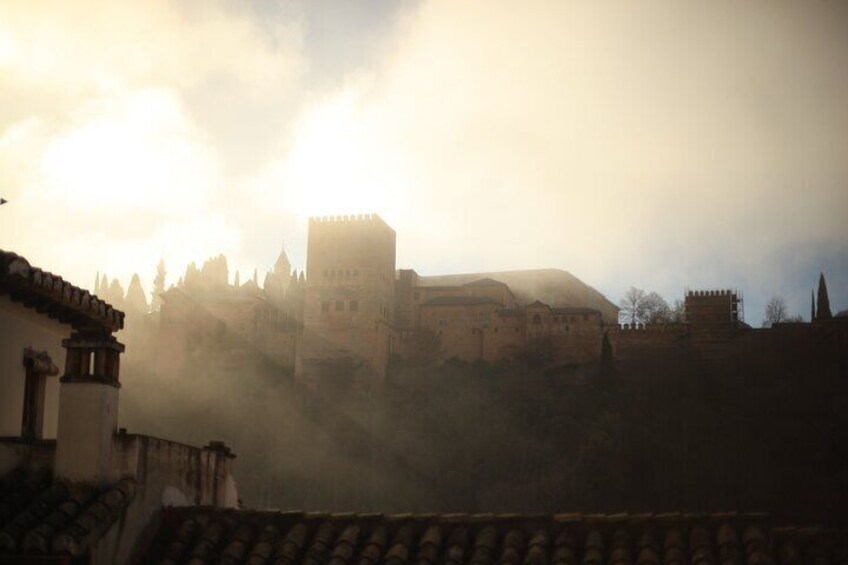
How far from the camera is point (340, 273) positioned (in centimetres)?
6266

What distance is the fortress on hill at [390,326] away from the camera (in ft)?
200

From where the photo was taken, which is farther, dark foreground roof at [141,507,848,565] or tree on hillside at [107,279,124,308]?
tree on hillside at [107,279,124,308]

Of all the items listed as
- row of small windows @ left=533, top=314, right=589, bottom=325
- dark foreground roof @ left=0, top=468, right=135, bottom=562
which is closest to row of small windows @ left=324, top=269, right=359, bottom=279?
row of small windows @ left=533, top=314, right=589, bottom=325

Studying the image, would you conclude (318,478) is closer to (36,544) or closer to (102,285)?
(102,285)

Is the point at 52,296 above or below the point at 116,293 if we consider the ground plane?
below

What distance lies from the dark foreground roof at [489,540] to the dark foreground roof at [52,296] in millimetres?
1842

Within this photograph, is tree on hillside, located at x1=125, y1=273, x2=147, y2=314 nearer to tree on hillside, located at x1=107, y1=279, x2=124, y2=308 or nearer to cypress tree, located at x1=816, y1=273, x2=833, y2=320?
tree on hillside, located at x1=107, y1=279, x2=124, y2=308

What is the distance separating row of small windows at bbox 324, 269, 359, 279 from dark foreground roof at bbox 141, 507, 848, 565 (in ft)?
177

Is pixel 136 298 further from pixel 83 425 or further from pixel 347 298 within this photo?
pixel 83 425

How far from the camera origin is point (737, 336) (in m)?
60.6

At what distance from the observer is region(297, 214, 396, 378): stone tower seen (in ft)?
202

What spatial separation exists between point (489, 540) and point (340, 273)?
55016 millimetres

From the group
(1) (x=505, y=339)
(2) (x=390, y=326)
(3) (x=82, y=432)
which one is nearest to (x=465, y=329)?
(1) (x=505, y=339)

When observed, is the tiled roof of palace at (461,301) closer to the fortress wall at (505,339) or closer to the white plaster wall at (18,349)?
the fortress wall at (505,339)
